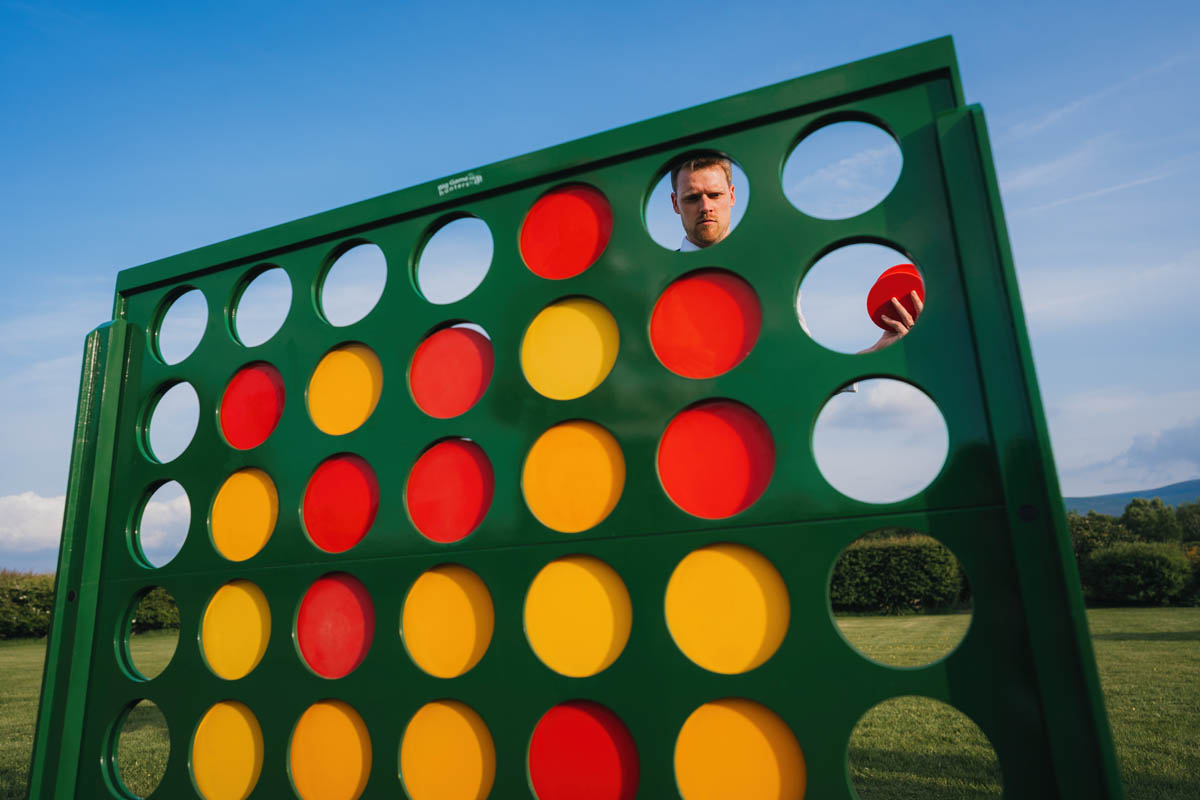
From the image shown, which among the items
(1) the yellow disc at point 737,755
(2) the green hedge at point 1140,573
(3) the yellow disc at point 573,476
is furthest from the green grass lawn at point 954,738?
(2) the green hedge at point 1140,573

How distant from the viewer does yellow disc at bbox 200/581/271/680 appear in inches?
74.4

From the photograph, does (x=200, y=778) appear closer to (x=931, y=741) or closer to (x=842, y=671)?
(x=842, y=671)

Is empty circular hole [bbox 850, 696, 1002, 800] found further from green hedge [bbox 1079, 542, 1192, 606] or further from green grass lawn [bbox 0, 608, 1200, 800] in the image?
green hedge [bbox 1079, 542, 1192, 606]

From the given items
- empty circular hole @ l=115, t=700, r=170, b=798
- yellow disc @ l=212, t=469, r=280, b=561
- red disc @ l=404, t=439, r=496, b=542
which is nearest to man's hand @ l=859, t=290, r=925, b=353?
red disc @ l=404, t=439, r=496, b=542

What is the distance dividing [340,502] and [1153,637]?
947 cm

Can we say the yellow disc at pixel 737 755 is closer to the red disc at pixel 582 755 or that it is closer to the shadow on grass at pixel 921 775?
the red disc at pixel 582 755

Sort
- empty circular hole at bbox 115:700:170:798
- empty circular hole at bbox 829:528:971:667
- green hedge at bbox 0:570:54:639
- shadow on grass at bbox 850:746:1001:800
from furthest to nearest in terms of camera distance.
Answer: green hedge at bbox 0:570:54:639 → empty circular hole at bbox 829:528:971:667 → empty circular hole at bbox 115:700:170:798 → shadow on grass at bbox 850:746:1001:800

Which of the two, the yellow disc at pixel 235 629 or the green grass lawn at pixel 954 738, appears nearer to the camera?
the yellow disc at pixel 235 629

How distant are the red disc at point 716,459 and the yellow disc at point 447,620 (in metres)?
0.52

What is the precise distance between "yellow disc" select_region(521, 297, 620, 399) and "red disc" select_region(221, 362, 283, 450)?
0.82 m

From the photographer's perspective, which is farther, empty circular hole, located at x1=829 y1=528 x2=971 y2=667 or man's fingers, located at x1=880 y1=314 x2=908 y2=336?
empty circular hole, located at x1=829 y1=528 x2=971 y2=667

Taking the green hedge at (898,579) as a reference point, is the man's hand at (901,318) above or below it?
above

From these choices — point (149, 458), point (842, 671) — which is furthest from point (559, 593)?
point (149, 458)

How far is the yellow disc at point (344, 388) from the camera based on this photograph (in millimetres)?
1886
